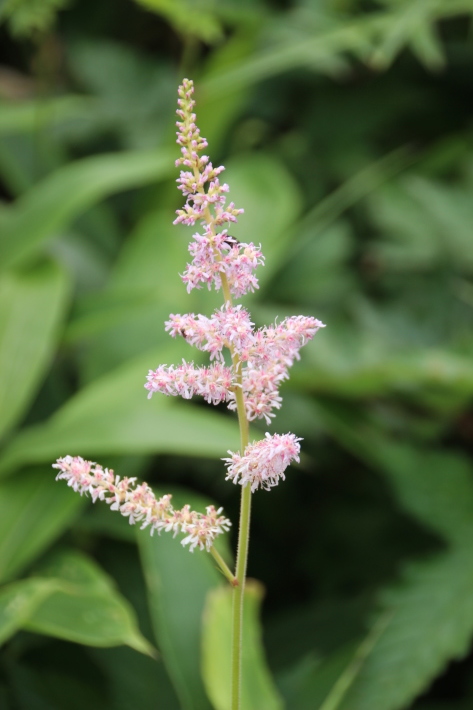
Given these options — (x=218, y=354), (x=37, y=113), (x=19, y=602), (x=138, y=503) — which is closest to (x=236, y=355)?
(x=218, y=354)

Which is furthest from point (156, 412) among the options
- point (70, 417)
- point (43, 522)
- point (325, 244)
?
point (325, 244)

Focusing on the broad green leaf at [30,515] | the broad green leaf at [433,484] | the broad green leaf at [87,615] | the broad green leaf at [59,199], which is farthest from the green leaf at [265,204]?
the broad green leaf at [87,615]

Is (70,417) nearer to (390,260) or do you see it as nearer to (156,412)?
(156,412)

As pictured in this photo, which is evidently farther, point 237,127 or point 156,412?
point 237,127

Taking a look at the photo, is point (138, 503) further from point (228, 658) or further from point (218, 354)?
point (228, 658)

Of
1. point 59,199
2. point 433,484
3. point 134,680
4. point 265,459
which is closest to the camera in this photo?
point 265,459

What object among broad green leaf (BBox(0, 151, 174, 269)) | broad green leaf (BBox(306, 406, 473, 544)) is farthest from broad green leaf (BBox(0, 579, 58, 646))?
broad green leaf (BBox(0, 151, 174, 269))
